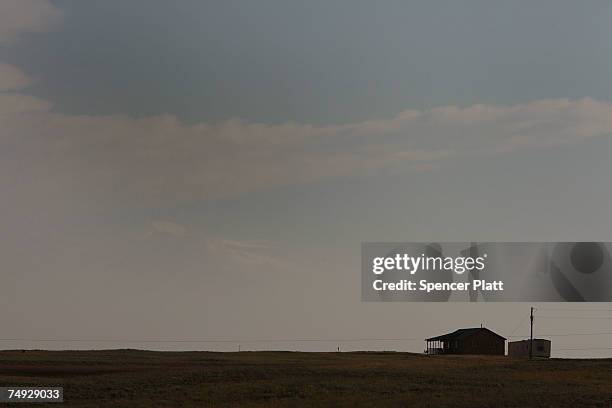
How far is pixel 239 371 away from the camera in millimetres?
60875

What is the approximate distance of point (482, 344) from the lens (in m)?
121

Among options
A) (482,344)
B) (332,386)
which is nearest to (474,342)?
(482,344)

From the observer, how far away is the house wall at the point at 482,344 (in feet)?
393

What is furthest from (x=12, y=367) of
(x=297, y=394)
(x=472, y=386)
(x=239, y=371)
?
(x=472, y=386)

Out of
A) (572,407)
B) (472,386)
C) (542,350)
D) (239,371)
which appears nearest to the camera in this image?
(572,407)

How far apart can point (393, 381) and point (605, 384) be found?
42.2ft

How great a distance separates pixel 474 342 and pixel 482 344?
1.32m

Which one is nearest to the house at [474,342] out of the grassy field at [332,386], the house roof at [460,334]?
the house roof at [460,334]

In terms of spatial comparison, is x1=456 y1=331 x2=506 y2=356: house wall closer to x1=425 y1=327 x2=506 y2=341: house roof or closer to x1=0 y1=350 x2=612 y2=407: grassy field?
x1=425 y1=327 x2=506 y2=341: house roof

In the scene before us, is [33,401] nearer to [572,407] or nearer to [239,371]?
[239,371]

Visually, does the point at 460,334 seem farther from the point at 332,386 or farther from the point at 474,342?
the point at 332,386

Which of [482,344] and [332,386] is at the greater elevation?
[332,386]

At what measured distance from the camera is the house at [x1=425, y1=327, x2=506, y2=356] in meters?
120

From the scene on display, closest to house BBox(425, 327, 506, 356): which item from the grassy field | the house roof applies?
the house roof
